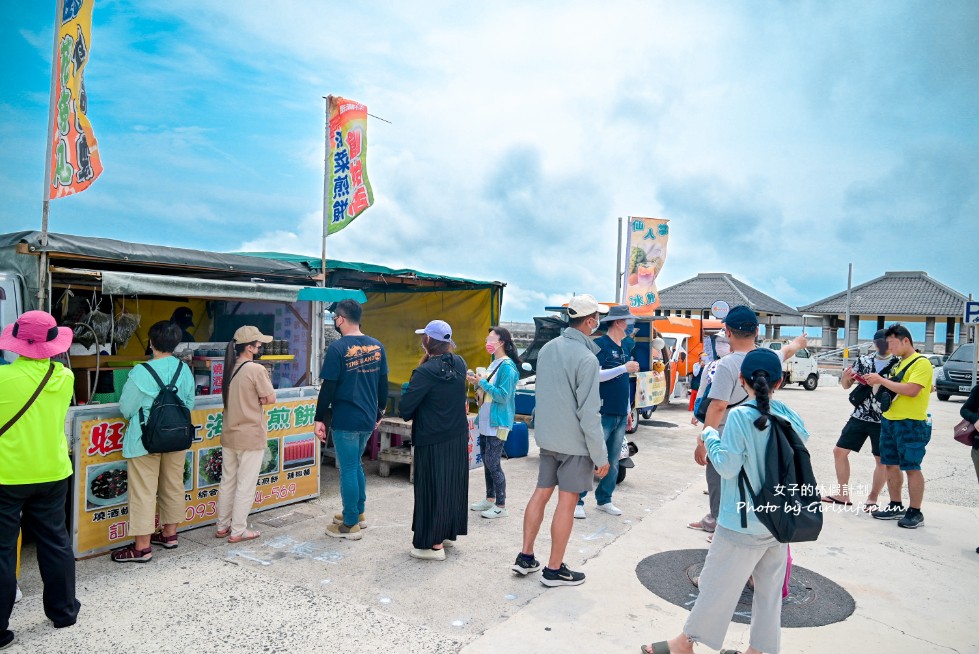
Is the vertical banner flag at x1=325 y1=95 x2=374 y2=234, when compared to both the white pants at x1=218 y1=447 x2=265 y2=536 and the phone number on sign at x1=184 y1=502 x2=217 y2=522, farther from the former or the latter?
the phone number on sign at x1=184 y1=502 x2=217 y2=522

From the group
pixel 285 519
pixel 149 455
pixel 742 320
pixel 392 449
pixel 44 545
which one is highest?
pixel 742 320

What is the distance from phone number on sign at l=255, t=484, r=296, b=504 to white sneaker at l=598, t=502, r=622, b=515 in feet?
9.68

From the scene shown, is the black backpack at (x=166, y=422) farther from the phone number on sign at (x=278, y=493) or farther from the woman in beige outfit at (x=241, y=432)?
the phone number on sign at (x=278, y=493)

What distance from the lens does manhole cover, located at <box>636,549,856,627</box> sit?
373 centimetres

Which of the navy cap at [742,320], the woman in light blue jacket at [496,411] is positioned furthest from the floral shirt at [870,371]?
the woman in light blue jacket at [496,411]

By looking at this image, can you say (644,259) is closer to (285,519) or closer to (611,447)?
(611,447)

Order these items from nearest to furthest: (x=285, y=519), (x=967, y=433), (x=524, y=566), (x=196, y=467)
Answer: (x=524, y=566), (x=196, y=467), (x=967, y=433), (x=285, y=519)

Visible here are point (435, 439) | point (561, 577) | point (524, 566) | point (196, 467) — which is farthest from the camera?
point (196, 467)

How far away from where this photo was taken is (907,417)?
17.9 feet

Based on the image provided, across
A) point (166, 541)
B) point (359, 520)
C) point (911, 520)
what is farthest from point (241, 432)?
point (911, 520)

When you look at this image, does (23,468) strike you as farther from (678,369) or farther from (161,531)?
(678,369)

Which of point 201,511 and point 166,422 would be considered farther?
point 201,511

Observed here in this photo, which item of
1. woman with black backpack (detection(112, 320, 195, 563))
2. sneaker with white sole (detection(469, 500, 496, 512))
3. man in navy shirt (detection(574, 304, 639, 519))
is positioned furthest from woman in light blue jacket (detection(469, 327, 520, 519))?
woman with black backpack (detection(112, 320, 195, 563))

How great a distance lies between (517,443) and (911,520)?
4425 mm
